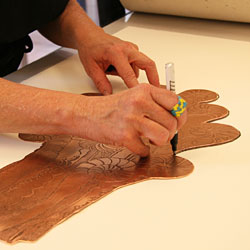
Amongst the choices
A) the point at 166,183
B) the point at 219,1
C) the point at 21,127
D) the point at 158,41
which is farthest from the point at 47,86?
the point at 219,1

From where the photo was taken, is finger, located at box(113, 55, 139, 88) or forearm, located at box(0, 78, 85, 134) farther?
finger, located at box(113, 55, 139, 88)

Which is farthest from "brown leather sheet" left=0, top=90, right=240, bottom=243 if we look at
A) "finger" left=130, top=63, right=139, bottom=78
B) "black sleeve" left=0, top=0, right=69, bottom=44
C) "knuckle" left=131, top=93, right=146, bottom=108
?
"black sleeve" left=0, top=0, right=69, bottom=44

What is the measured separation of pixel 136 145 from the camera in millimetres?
1032

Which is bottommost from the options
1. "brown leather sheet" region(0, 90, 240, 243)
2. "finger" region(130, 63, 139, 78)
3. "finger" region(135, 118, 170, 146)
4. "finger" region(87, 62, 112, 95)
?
"brown leather sheet" region(0, 90, 240, 243)

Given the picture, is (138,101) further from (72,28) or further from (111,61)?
(72,28)

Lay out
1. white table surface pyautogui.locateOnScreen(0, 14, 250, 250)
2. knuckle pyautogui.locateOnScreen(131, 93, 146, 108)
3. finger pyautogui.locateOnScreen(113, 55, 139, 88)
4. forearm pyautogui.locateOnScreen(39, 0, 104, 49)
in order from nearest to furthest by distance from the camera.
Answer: white table surface pyautogui.locateOnScreen(0, 14, 250, 250) < knuckle pyautogui.locateOnScreen(131, 93, 146, 108) < finger pyautogui.locateOnScreen(113, 55, 139, 88) < forearm pyautogui.locateOnScreen(39, 0, 104, 49)

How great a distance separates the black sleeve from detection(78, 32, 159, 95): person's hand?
0.14 m

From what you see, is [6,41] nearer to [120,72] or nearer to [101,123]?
[120,72]

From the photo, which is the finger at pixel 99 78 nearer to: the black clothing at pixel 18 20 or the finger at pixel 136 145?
the black clothing at pixel 18 20

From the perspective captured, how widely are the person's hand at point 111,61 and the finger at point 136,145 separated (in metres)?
0.32

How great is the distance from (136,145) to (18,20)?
577 mm

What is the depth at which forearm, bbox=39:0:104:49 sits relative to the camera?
148 centimetres

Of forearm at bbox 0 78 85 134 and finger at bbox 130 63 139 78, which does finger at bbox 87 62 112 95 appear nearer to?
finger at bbox 130 63 139 78

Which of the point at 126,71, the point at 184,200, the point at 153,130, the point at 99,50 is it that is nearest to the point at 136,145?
the point at 153,130
